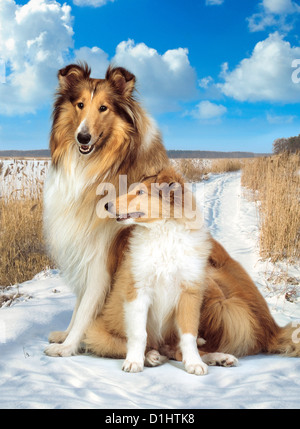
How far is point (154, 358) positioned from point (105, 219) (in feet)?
3.44

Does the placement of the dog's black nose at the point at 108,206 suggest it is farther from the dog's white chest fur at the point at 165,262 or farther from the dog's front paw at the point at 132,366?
the dog's front paw at the point at 132,366

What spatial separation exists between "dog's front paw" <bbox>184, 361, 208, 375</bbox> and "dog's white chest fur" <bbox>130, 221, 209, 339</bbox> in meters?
0.39

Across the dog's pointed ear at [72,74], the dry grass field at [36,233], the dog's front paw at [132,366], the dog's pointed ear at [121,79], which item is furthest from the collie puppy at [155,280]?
the dry grass field at [36,233]

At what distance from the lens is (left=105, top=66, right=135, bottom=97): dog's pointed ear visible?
3234 millimetres

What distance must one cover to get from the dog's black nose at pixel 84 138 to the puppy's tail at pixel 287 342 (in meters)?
2.04

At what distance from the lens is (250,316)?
3168mm

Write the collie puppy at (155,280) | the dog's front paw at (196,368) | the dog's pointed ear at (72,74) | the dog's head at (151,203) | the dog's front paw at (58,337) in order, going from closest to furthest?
the dog's front paw at (196,368)
the collie puppy at (155,280)
the dog's head at (151,203)
the dog's pointed ear at (72,74)
the dog's front paw at (58,337)

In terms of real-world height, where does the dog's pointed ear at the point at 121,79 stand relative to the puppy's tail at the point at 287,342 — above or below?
above

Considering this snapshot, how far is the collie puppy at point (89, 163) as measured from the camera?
125 inches

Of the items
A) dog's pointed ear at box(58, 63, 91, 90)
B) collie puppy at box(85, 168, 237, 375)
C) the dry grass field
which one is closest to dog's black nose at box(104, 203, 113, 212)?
collie puppy at box(85, 168, 237, 375)

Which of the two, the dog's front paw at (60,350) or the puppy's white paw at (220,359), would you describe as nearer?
the puppy's white paw at (220,359)

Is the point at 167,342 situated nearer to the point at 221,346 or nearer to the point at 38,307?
the point at 221,346

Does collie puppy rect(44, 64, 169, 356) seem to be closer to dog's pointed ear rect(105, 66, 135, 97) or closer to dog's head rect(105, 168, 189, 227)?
dog's pointed ear rect(105, 66, 135, 97)

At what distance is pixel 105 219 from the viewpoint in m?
3.20
